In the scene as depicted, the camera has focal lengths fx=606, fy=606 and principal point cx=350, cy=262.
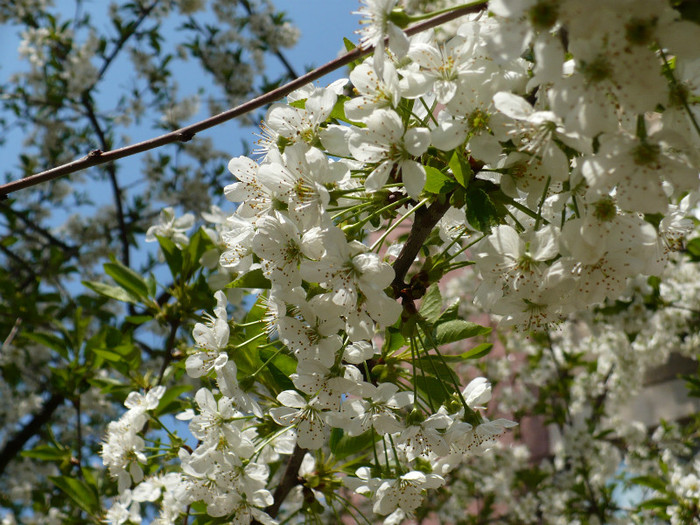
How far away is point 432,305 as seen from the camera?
1.36 meters

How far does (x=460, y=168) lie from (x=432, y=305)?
0.45 metres

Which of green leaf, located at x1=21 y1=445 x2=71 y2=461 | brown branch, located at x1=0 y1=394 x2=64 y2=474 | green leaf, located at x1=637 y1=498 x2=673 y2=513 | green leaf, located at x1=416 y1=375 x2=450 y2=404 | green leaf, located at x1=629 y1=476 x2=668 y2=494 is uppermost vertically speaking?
brown branch, located at x1=0 y1=394 x2=64 y2=474

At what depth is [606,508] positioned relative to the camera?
13.1 ft

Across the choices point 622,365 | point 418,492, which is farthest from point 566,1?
point 622,365

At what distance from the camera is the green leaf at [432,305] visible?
1351mm

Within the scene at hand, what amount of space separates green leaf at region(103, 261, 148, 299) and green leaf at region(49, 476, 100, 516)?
2.37ft

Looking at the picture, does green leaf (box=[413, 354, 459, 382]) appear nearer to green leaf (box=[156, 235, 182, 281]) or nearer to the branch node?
the branch node

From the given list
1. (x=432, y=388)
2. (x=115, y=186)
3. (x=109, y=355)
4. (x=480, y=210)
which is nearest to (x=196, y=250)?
(x=109, y=355)

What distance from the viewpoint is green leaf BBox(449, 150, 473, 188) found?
3.22 ft

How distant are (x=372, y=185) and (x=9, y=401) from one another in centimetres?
553

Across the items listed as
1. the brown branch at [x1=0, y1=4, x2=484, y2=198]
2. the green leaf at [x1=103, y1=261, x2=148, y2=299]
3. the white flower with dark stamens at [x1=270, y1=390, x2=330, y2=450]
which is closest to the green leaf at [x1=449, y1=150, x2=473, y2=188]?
the brown branch at [x1=0, y1=4, x2=484, y2=198]

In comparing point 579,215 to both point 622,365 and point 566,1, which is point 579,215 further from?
point 622,365

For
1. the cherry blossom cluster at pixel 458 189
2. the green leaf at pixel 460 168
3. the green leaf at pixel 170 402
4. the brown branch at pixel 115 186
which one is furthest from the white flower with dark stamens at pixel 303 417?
the brown branch at pixel 115 186

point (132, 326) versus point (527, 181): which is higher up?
point (132, 326)
